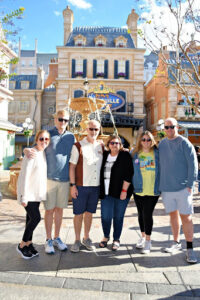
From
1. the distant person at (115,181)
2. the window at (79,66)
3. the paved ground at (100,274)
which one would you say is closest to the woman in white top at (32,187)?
the paved ground at (100,274)

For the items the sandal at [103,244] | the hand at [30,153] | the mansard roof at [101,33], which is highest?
the mansard roof at [101,33]

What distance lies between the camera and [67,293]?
266 centimetres

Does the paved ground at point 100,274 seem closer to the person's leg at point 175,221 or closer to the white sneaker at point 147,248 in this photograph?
the white sneaker at point 147,248

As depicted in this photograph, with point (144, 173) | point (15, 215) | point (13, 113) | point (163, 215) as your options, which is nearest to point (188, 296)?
point (144, 173)

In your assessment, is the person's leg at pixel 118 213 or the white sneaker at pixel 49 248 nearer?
the white sneaker at pixel 49 248

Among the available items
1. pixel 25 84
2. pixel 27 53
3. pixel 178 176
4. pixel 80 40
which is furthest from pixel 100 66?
pixel 27 53

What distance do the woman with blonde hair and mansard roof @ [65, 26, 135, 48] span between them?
880 inches

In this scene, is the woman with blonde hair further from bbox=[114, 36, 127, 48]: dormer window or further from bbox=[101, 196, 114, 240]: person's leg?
bbox=[114, 36, 127, 48]: dormer window

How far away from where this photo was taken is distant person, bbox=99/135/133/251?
12.5ft

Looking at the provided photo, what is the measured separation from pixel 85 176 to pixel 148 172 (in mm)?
975

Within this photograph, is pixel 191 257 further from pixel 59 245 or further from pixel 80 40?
pixel 80 40

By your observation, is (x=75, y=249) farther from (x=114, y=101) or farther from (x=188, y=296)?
(x=114, y=101)

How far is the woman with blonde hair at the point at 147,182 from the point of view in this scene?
12.4 feet

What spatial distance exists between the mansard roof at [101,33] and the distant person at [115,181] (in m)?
22.3
